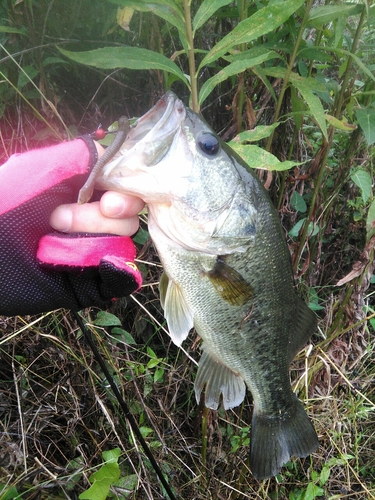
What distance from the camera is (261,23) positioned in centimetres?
128

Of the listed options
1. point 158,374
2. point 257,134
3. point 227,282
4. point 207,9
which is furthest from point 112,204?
point 158,374

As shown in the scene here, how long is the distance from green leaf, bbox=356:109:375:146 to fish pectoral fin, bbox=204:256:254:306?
0.80m

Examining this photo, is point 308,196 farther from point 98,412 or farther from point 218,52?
point 98,412

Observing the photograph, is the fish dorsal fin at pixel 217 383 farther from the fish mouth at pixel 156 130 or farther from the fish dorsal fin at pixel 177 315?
the fish mouth at pixel 156 130

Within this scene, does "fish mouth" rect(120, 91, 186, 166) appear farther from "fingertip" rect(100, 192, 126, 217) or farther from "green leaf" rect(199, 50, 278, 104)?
"green leaf" rect(199, 50, 278, 104)

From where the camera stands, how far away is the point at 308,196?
2289 millimetres

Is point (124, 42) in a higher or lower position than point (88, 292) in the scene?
higher

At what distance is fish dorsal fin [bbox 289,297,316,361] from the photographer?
1.68m

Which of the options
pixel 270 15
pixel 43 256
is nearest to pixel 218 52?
pixel 270 15

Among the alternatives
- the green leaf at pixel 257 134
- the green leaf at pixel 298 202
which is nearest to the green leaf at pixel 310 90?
the green leaf at pixel 257 134

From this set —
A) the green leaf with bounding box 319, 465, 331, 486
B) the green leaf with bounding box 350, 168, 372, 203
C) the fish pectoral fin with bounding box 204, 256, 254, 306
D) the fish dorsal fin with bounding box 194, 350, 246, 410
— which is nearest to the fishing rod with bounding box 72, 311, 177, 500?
the fish dorsal fin with bounding box 194, 350, 246, 410

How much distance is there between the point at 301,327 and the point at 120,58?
1.25 metres

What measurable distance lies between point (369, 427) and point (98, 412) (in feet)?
5.58

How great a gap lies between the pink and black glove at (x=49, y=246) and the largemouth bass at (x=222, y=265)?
11 centimetres
